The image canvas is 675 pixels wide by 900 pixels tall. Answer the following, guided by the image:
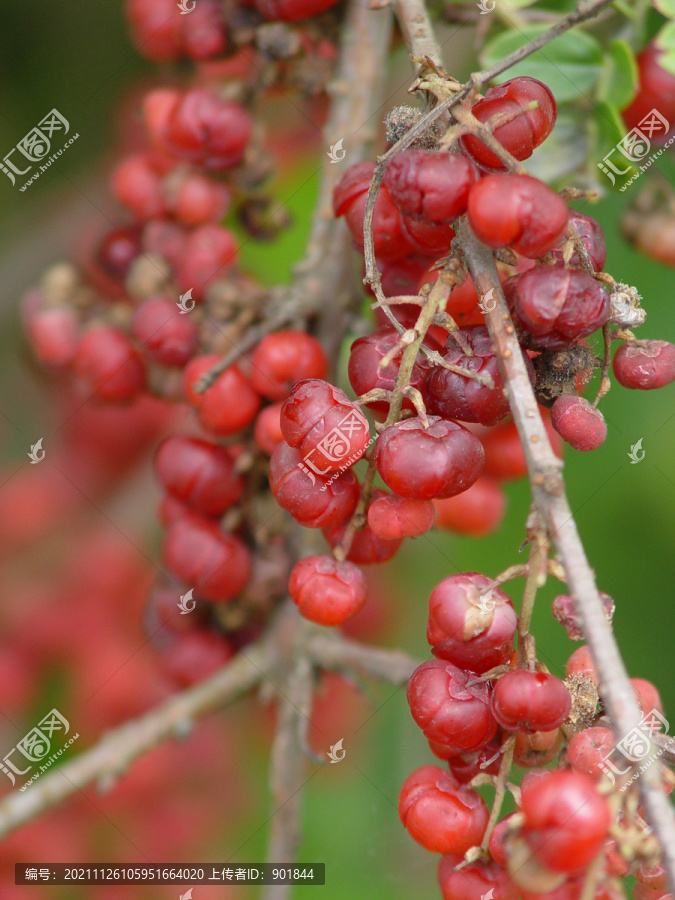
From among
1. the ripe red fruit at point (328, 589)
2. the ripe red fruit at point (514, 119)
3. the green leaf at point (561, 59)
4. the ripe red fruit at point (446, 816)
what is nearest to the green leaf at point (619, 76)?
the green leaf at point (561, 59)

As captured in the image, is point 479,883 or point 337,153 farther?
point 337,153

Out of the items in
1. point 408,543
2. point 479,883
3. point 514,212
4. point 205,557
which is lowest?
point 408,543

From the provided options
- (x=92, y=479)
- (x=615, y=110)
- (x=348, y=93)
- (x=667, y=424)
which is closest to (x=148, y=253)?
(x=348, y=93)

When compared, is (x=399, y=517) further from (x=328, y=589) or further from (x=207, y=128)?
(x=207, y=128)

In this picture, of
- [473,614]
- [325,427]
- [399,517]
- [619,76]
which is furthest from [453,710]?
[619,76]

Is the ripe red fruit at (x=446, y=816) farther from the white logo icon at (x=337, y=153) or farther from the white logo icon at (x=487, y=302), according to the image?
the white logo icon at (x=337, y=153)

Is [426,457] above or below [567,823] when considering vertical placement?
above

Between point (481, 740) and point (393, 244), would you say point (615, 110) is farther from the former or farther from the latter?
point (481, 740)
